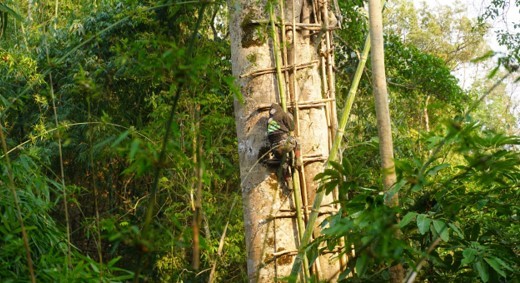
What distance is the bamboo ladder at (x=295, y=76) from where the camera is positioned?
9.46 ft

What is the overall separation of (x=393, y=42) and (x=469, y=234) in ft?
19.6

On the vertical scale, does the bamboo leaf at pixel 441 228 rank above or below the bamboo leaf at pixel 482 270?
A: above

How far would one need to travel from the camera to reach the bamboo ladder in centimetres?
288

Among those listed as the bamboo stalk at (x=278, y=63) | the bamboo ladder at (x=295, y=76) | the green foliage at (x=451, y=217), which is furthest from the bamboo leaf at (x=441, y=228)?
the bamboo stalk at (x=278, y=63)

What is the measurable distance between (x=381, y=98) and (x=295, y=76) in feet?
2.56

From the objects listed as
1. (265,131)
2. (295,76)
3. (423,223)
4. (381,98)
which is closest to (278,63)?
(295,76)

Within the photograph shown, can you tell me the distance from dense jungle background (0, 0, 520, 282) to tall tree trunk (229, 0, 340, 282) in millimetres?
153

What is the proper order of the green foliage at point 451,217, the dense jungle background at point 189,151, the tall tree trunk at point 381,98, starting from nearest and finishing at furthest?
the dense jungle background at point 189,151, the green foliage at point 451,217, the tall tree trunk at point 381,98

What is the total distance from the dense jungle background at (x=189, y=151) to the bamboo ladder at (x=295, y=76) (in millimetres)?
175

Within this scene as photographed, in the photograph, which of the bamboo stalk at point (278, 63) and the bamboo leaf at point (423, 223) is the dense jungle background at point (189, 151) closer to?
the bamboo leaf at point (423, 223)

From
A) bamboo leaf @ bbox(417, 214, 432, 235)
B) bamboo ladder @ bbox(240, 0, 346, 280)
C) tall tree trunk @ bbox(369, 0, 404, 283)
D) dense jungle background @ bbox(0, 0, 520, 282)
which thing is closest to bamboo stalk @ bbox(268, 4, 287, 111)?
bamboo ladder @ bbox(240, 0, 346, 280)

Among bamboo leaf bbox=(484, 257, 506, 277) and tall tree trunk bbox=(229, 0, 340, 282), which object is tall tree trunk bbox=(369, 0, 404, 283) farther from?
tall tree trunk bbox=(229, 0, 340, 282)

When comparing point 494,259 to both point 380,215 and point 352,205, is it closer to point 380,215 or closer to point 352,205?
point 352,205

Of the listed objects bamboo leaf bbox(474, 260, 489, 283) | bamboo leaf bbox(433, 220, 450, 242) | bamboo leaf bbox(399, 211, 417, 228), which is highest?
bamboo leaf bbox(399, 211, 417, 228)
